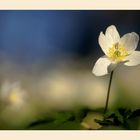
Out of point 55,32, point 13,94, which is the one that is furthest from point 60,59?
point 13,94

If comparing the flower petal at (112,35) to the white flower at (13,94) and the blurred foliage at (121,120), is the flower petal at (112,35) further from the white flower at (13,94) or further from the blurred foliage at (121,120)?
the white flower at (13,94)

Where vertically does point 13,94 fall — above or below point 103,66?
below

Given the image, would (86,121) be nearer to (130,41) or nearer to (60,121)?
(60,121)

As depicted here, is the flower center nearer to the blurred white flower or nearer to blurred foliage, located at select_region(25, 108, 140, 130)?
blurred foliage, located at select_region(25, 108, 140, 130)

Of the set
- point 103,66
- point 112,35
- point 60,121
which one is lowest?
point 60,121

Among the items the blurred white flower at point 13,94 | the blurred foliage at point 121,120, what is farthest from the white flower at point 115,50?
the blurred white flower at point 13,94
